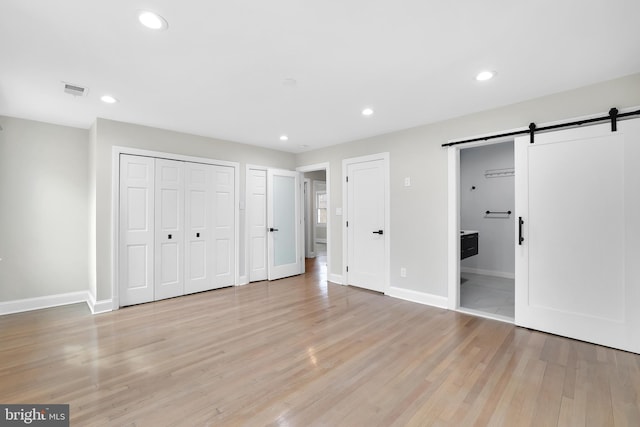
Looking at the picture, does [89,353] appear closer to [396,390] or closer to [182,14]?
[396,390]

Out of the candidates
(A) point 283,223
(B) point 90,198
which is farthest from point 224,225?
(B) point 90,198

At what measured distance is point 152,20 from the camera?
72.6 inches

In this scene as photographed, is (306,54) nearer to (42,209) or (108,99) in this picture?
(108,99)

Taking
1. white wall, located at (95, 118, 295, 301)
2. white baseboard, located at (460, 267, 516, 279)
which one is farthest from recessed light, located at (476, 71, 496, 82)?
white baseboard, located at (460, 267, 516, 279)

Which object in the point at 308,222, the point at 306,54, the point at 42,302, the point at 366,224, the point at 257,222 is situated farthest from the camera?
the point at 308,222

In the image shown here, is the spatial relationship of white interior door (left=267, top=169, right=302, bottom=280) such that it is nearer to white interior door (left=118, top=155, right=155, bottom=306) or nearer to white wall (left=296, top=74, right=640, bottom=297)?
white wall (left=296, top=74, right=640, bottom=297)

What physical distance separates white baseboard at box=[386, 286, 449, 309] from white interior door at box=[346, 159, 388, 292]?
258 mm

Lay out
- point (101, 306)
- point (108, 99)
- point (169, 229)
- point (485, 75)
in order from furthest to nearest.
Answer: point (169, 229), point (101, 306), point (108, 99), point (485, 75)

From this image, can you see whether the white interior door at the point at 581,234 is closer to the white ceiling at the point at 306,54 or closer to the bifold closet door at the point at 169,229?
the white ceiling at the point at 306,54

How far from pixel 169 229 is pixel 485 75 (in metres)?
4.41

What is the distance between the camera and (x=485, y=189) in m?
5.73

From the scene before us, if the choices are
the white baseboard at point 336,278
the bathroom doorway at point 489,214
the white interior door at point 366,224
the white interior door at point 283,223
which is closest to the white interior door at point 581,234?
the bathroom doorway at point 489,214

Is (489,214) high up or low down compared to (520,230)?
up

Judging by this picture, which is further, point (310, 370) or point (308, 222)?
point (308, 222)
